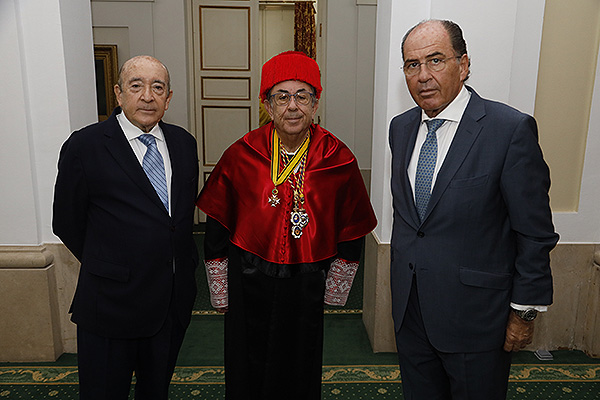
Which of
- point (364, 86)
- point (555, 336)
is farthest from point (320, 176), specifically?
point (364, 86)

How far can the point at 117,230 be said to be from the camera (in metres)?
2.03

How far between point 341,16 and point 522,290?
5128mm

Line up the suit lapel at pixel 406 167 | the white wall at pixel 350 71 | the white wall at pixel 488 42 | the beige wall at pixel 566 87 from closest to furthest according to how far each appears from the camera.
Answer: the suit lapel at pixel 406 167, the white wall at pixel 488 42, the beige wall at pixel 566 87, the white wall at pixel 350 71

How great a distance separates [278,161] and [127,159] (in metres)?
0.63

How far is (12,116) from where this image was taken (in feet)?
10.2

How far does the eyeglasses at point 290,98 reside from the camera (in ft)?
6.81

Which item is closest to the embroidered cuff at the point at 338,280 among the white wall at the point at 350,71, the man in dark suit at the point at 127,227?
the man in dark suit at the point at 127,227

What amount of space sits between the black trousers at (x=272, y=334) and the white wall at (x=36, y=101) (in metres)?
1.68

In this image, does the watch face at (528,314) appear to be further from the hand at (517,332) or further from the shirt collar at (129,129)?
the shirt collar at (129,129)

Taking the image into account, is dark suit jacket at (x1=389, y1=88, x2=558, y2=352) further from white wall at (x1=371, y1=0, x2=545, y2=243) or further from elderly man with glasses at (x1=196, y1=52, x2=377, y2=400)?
white wall at (x1=371, y1=0, x2=545, y2=243)

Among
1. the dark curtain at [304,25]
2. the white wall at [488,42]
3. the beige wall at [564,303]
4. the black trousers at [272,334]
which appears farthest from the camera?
the dark curtain at [304,25]

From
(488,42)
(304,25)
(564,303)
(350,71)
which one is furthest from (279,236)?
(304,25)

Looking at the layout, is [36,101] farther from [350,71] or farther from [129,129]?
[350,71]

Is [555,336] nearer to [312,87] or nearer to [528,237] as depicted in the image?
[528,237]
